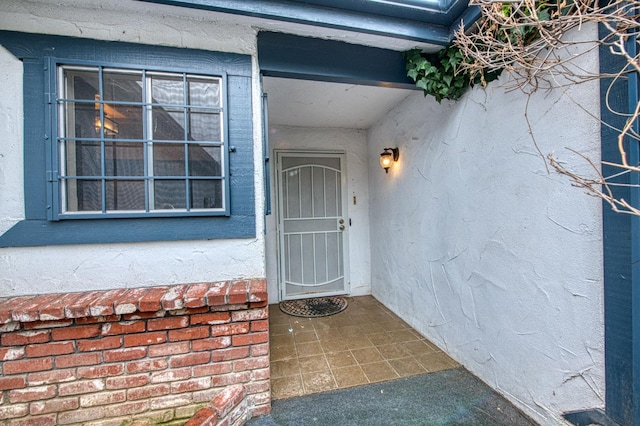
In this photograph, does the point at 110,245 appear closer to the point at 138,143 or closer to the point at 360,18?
the point at 138,143

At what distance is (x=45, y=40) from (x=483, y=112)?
9.59ft

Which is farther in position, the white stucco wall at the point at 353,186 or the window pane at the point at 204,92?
the white stucco wall at the point at 353,186

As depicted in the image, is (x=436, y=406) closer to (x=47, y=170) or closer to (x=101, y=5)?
(x=47, y=170)

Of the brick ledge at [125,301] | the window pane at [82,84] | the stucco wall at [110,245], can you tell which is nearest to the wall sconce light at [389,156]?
the stucco wall at [110,245]

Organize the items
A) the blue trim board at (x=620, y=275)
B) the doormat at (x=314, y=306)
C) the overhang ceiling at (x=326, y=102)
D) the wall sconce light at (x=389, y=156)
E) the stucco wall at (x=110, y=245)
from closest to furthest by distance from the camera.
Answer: the blue trim board at (x=620, y=275) < the stucco wall at (x=110, y=245) < the overhang ceiling at (x=326, y=102) < the wall sconce light at (x=389, y=156) < the doormat at (x=314, y=306)

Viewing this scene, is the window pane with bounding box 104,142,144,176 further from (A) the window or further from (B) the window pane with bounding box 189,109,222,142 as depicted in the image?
(B) the window pane with bounding box 189,109,222,142

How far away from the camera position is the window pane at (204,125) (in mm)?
1772

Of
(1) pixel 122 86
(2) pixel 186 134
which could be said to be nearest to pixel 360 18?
(2) pixel 186 134

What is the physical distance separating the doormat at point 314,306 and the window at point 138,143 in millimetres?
2062

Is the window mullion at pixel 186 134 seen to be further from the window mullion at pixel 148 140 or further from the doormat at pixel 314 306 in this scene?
the doormat at pixel 314 306

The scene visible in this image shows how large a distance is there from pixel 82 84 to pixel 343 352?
9.32 feet

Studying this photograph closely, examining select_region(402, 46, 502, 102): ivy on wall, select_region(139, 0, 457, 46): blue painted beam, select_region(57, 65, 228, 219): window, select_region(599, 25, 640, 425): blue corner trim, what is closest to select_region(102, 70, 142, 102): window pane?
select_region(57, 65, 228, 219): window

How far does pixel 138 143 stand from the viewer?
170 cm

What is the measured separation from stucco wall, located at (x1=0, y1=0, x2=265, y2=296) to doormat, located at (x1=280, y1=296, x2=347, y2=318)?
5.64 ft
